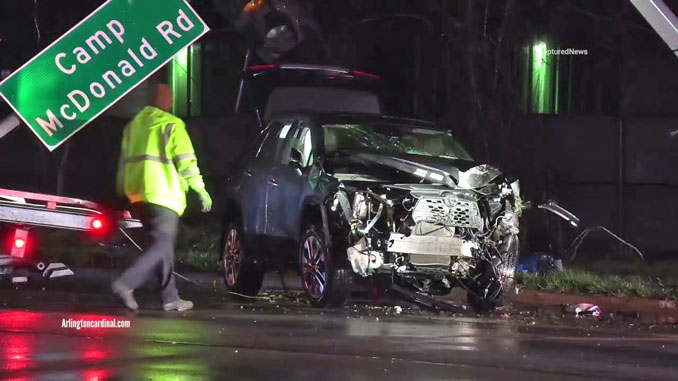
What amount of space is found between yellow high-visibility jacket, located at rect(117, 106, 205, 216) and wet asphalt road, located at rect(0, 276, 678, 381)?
0.94 m

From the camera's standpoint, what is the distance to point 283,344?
8961 mm

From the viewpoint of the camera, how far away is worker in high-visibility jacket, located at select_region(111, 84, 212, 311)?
10.9 metres

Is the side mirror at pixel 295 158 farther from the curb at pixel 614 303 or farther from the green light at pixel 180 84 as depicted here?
the green light at pixel 180 84

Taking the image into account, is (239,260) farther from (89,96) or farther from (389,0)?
(389,0)

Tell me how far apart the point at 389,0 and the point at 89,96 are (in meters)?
9.18

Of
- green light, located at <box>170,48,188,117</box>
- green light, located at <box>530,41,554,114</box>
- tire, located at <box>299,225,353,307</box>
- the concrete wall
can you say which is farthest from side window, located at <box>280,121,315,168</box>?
green light, located at <box>170,48,188,117</box>

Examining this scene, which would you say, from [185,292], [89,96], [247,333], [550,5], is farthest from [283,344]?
[550,5]

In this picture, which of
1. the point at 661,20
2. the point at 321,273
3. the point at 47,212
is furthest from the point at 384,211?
the point at 47,212

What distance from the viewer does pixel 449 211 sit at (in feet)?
36.6

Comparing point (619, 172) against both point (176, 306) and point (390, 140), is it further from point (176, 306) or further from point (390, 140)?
point (176, 306)

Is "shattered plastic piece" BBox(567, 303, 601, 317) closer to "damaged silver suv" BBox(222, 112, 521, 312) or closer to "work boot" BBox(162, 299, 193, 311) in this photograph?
"damaged silver suv" BBox(222, 112, 521, 312)

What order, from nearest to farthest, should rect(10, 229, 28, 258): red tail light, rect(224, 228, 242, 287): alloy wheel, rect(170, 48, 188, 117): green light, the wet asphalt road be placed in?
the wet asphalt road < rect(10, 229, 28, 258): red tail light < rect(224, 228, 242, 287): alloy wheel < rect(170, 48, 188, 117): green light

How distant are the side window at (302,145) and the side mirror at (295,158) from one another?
3cm

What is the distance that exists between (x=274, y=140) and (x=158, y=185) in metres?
2.20
